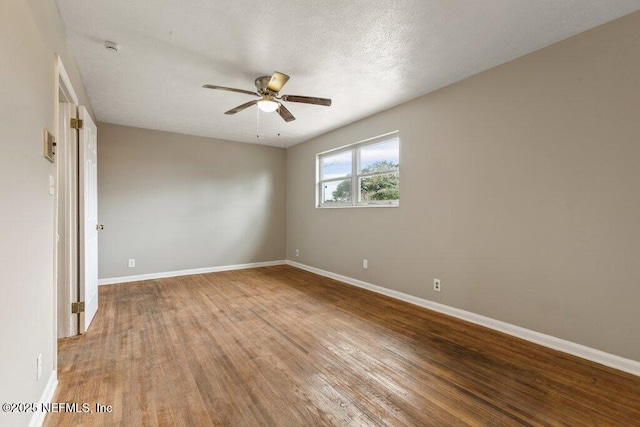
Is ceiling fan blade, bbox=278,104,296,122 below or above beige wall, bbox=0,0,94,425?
above

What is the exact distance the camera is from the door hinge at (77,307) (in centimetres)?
272

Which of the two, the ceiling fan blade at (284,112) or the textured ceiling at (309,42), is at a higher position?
the textured ceiling at (309,42)

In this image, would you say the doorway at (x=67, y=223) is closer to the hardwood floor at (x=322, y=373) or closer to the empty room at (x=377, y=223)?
the empty room at (x=377, y=223)

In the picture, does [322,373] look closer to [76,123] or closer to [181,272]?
[76,123]

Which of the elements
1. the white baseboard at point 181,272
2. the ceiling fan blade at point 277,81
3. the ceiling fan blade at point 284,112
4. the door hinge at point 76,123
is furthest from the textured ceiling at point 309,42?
the white baseboard at point 181,272

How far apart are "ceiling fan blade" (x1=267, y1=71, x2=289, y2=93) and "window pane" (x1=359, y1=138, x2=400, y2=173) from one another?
188cm

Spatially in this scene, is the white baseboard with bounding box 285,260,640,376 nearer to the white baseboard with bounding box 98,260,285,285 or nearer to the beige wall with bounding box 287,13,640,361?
the beige wall with bounding box 287,13,640,361

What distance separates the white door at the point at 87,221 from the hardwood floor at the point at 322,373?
10.3 inches

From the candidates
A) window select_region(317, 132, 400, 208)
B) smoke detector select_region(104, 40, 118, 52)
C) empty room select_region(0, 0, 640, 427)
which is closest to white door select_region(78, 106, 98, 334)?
empty room select_region(0, 0, 640, 427)

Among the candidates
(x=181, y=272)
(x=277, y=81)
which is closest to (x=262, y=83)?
(x=277, y=81)

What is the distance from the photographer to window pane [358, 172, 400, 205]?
4031 mm

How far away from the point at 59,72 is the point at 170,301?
2739 millimetres

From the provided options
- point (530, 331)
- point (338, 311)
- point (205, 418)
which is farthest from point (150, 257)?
point (530, 331)

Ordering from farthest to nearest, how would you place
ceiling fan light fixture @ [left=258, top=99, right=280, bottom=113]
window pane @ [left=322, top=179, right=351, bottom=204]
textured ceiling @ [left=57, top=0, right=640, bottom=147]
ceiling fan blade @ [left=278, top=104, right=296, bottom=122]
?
window pane @ [left=322, top=179, right=351, bottom=204] < ceiling fan blade @ [left=278, top=104, right=296, bottom=122] < ceiling fan light fixture @ [left=258, top=99, right=280, bottom=113] < textured ceiling @ [left=57, top=0, right=640, bottom=147]
